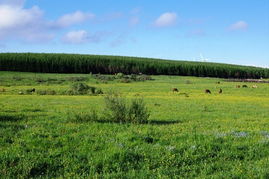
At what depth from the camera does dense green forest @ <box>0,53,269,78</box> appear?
11588cm

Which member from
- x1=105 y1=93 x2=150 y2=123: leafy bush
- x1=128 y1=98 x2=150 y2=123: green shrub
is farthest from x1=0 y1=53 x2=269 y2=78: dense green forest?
x1=128 y1=98 x2=150 y2=123: green shrub

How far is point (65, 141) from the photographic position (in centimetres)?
1066

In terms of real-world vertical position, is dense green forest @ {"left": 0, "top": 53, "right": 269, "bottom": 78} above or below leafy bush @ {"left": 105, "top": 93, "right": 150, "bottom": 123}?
above

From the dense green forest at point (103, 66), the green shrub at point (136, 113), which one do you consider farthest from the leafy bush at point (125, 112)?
the dense green forest at point (103, 66)

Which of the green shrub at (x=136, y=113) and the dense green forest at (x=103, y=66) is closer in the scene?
the green shrub at (x=136, y=113)

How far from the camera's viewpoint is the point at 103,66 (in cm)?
12838

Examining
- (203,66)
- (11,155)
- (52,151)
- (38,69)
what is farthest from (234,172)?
(203,66)

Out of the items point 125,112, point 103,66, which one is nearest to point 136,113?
point 125,112

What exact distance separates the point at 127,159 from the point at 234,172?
2.70m

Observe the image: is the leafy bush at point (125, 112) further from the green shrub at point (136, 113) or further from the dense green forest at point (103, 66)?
the dense green forest at point (103, 66)

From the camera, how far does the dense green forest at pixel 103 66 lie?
11588cm

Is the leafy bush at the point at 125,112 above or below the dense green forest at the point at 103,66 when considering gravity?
below

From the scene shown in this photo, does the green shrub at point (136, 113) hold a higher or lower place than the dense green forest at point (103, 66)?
lower

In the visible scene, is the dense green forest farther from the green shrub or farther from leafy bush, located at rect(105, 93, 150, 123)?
the green shrub
